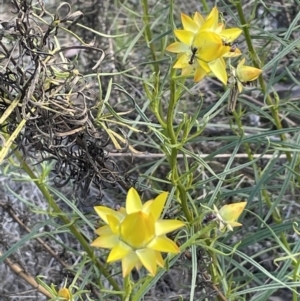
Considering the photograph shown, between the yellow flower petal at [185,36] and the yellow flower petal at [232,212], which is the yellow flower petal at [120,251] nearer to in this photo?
the yellow flower petal at [232,212]

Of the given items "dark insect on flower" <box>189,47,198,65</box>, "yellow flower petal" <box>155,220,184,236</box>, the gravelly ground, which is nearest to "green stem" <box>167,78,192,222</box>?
"dark insect on flower" <box>189,47,198,65</box>

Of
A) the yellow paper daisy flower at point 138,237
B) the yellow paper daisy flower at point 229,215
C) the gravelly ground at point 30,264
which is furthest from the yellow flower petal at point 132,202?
the gravelly ground at point 30,264

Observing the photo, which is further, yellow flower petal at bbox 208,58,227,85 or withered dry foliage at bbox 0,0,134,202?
withered dry foliage at bbox 0,0,134,202

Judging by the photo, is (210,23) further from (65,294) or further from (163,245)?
(65,294)

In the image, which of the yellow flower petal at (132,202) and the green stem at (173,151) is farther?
the green stem at (173,151)

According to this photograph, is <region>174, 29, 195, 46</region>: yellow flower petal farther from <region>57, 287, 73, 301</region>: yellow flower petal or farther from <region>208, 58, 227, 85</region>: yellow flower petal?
<region>57, 287, 73, 301</region>: yellow flower petal
